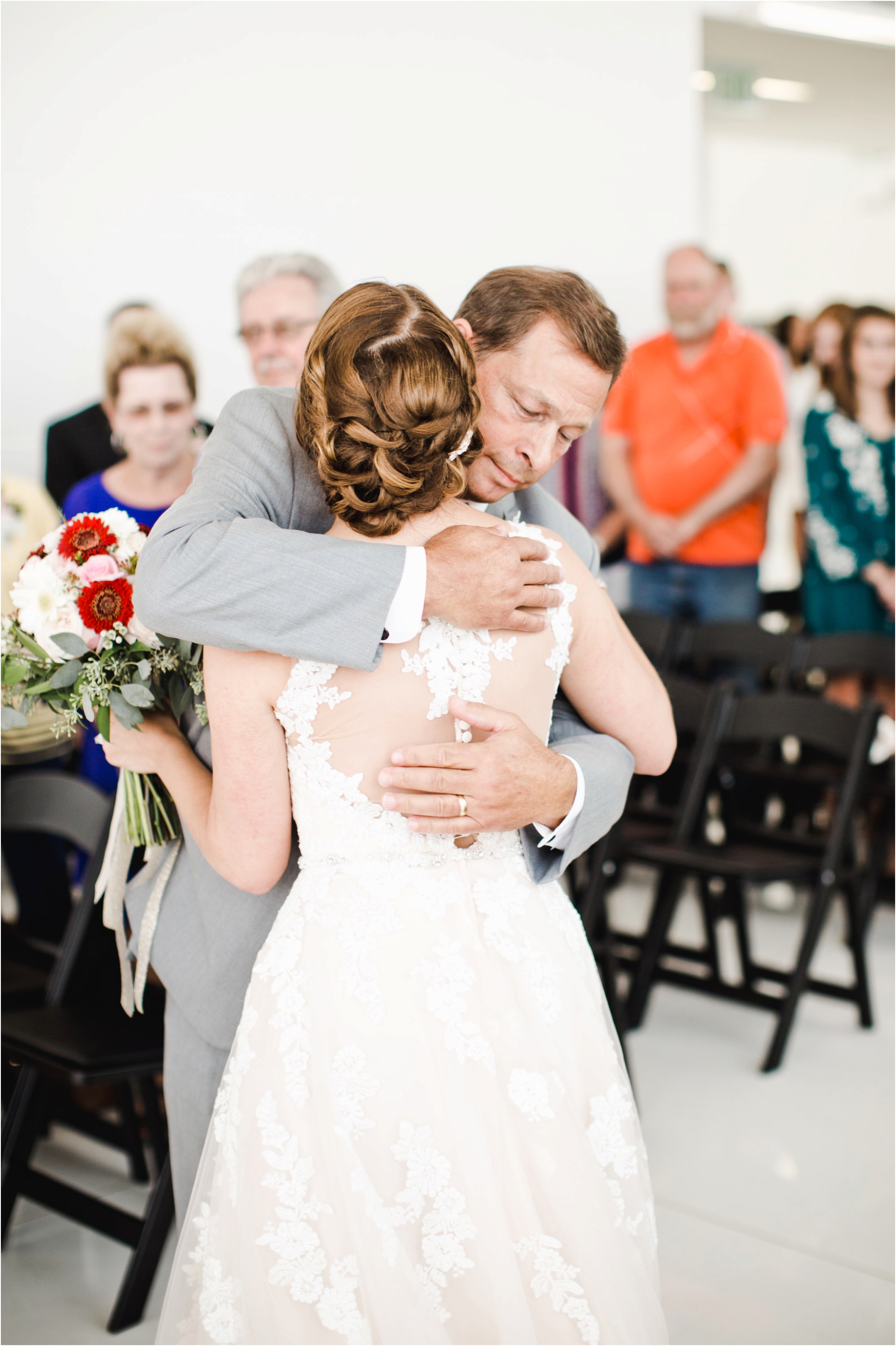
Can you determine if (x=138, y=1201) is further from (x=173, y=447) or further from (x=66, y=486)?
(x=66, y=486)

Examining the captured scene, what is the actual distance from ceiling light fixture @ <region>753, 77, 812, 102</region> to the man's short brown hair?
696 cm

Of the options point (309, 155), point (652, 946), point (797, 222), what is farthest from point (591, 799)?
point (797, 222)

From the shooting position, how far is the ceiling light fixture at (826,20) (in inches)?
250

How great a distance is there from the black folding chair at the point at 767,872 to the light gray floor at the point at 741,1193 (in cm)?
13

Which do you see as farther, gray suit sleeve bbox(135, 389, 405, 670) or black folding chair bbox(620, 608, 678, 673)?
black folding chair bbox(620, 608, 678, 673)

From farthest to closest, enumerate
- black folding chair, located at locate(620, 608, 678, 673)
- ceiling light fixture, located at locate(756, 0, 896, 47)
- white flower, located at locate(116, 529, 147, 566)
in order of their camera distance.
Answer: ceiling light fixture, located at locate(756, 0, 896, 47)
black folding chair, located at locate(620, 608, 678, 673)
white flower, located at locate(116, 529, 147, 566)

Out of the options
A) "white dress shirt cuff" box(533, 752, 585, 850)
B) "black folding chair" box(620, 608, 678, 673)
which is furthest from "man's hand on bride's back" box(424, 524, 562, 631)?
"black folding chair" box(620, 608, 678, 673)

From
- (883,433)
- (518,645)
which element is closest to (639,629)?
(883,433)

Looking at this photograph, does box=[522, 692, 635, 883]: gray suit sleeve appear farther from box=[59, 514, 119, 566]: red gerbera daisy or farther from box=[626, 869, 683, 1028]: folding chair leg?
box=[626, 869, 683, 1028]: folding chair leg

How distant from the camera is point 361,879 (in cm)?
150

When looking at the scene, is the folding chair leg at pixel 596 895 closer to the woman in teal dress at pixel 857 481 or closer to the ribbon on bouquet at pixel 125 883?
the ribbon on bouquet at pixel 125 883

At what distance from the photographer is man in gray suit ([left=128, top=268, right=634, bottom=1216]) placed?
137 cm

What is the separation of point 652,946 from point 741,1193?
0.96m

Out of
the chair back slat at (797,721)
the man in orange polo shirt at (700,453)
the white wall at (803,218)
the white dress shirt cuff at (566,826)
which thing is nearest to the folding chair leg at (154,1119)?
the white dress shirt cuff at (566,826)
